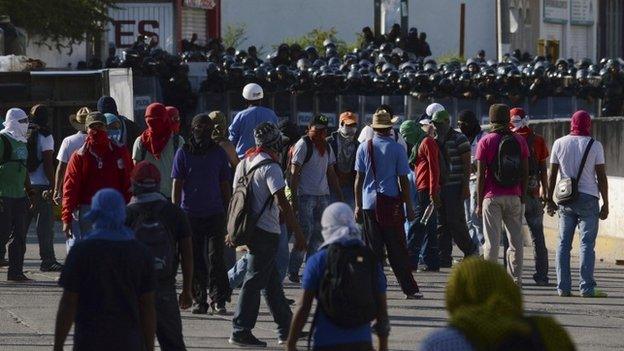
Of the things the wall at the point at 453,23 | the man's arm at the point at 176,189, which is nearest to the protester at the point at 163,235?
the man's arm at the point at 176,189

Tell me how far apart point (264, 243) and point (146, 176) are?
1836mm

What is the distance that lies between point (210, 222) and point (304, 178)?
2.25 metres

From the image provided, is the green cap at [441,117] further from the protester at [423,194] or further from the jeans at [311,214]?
the jeans at [311,214]

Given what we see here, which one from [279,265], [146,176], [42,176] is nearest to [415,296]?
[279,265]

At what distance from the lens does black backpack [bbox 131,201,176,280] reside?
884 centimetres

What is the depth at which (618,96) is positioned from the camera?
102ft

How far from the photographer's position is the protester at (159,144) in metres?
12.4

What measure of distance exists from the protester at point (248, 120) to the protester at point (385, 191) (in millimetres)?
2034

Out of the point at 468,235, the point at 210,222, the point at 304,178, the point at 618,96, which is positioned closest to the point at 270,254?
the point at 210,222

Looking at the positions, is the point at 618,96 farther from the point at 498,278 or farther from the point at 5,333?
the point at 498,278

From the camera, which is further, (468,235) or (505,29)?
(505,29)

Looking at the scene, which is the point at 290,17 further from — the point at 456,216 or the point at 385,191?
the point at 385,191

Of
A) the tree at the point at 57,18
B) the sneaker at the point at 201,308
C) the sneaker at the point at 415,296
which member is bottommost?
the sneaker at the point at 415,296

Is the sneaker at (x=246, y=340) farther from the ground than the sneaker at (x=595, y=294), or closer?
farther from the ground
